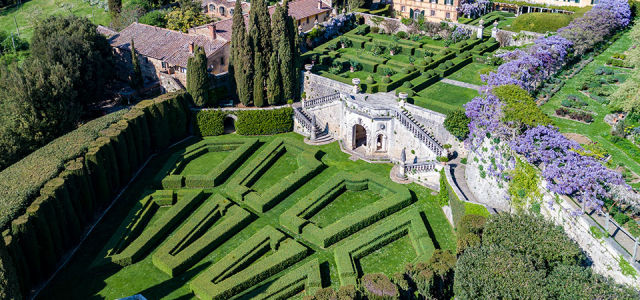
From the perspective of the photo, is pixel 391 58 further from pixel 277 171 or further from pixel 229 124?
pixel 277 171

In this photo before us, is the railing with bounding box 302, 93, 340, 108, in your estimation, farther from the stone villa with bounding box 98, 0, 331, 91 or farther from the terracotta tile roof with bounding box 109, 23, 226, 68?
Result: the terracotta tile roof with bounding box 109, 23, 226, 68

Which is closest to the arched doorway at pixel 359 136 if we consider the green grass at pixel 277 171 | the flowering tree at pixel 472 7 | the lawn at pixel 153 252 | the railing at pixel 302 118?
the railing at pixel 302 118

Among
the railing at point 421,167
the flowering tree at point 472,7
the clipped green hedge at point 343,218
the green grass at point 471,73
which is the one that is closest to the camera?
the clipped green hedge at point 343,218

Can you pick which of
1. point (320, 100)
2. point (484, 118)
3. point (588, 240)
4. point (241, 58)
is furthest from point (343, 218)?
point (241, 58)

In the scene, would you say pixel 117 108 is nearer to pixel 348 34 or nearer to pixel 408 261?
pixel 348 34

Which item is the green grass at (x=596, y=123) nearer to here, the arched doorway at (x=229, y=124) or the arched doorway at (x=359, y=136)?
the arched doorway at (x=359, y=136)

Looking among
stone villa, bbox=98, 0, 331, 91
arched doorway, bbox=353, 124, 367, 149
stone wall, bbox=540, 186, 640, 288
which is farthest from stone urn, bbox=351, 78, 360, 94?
stone wall, bbox=540, 186, 640, 288
